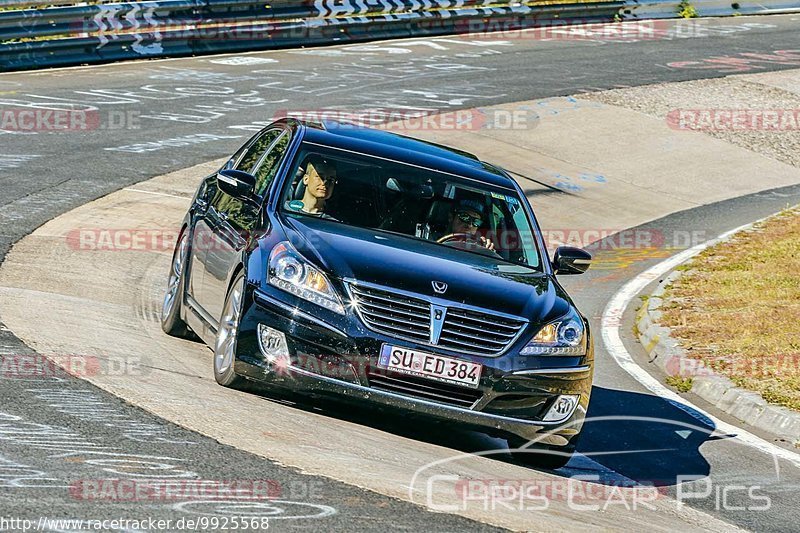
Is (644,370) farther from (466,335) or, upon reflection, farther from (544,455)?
(466,335)

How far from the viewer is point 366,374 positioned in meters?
7.20

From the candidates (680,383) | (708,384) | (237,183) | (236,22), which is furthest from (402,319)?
(236,22)

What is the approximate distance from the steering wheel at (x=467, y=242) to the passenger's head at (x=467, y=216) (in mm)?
36

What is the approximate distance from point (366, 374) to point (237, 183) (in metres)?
1.82

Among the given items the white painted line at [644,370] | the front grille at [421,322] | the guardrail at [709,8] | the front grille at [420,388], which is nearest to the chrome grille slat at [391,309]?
the front grille at [421,322]

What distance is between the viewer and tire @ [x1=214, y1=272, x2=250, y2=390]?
7461mm

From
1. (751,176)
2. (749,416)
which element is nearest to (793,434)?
(749,416)

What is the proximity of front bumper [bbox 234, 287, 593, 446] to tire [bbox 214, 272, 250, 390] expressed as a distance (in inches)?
3.4

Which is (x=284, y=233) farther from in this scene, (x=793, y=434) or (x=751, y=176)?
(x=751, y=176)

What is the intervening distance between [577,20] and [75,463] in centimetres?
2788

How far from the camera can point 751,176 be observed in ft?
68.4

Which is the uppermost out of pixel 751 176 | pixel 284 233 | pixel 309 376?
pixel 284 233

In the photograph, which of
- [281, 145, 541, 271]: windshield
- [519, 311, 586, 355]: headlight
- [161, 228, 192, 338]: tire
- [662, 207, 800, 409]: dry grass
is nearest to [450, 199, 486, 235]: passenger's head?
[281, 145, 541, 271]: windshield

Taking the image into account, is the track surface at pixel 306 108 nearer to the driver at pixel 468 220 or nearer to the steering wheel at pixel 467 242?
the steering wheel at pixel 467 242
